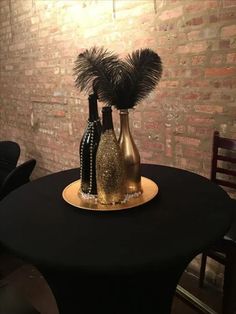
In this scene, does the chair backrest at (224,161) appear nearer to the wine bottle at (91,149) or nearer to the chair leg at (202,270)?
the chair leg at (202,270)

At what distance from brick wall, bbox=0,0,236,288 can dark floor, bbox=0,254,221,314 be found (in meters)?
0.78

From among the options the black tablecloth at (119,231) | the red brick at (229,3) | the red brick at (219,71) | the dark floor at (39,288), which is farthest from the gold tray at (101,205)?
the red brick at (229,3)

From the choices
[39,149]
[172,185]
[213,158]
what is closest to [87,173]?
[172,185]

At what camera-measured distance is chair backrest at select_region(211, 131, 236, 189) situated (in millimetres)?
1859

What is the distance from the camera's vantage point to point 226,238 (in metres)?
1.54

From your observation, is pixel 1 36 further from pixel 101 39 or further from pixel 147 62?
pixel 147 62

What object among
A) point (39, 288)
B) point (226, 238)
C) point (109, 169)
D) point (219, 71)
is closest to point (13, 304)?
point (109, 169)

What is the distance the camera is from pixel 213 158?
1938 millimetres

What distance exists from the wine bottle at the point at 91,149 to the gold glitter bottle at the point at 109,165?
82 millimetres

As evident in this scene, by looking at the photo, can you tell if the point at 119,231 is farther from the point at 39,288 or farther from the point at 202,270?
the point at 39,288

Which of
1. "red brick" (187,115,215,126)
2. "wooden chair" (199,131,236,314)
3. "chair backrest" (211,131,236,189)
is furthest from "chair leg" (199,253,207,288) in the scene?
"red brick" (187,115,215,126)

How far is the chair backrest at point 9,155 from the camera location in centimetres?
287

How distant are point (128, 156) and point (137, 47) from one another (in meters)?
1.27

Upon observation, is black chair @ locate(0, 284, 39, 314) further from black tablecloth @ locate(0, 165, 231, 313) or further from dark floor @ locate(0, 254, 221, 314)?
dark floor @ locate(0, 254, 221, 314)
